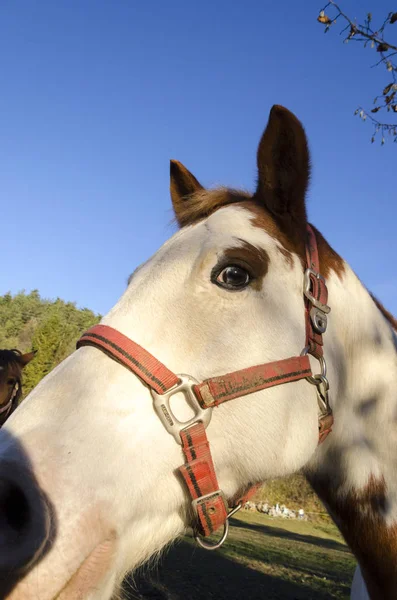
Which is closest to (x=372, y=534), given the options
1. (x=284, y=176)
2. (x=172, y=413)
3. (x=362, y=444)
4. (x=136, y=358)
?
(x=362, y=444)

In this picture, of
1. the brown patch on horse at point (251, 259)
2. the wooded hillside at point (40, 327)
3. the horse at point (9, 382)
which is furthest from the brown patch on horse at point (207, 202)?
the wooded hillside at point (40, 327)

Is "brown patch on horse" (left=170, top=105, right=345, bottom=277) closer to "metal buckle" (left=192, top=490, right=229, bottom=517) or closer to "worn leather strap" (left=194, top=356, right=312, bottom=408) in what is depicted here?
"worn leather strap" (left=194, top=356, right=312, bottom=408)

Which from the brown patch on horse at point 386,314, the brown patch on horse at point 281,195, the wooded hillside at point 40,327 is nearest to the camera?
the brown patch on horse at point 281,195

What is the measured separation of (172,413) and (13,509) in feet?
2.09

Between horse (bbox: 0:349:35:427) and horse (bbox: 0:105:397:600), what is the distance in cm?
598

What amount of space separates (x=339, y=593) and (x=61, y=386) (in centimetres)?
847

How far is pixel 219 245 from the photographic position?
2.11 meters

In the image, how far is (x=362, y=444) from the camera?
2426 millimetres

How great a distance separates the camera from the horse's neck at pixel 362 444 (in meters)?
2.28

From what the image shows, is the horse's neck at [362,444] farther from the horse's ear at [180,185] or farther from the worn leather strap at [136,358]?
the horse's ear at [180,185]

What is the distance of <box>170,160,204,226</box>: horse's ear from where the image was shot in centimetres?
305

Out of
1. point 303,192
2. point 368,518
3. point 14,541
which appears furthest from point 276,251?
point 14,541

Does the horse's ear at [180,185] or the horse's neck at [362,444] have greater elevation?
the horse's ear at [180,185]

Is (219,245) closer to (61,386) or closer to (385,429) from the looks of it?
(61,386)
